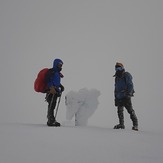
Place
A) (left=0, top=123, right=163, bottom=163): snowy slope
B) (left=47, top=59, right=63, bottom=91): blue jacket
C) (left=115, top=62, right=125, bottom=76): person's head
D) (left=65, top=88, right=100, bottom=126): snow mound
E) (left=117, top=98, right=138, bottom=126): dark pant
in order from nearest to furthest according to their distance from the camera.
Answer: (left=0, top=123, right=163, bottom=163): snowy slope → (left=47, top=59, right=63, bottom=91): blue jacket → (left=117, top=98, right=138, bottom=126): dark pant → (left=115, top=62, right=125, bottom=76): person's head → (left=65, top=88, right=100, bottom=126): snow mound

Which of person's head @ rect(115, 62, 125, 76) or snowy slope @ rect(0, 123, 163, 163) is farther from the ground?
person's head @ rect(115, 62, 125, 76)

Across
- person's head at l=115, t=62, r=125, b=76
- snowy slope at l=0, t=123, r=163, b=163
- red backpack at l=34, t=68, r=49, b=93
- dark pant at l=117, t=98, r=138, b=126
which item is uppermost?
person's head at l=115, t=62, r=125, b=76

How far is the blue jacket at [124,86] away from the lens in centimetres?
989

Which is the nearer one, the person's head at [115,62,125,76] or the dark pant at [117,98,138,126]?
the dark pant at [117,98,138,126]

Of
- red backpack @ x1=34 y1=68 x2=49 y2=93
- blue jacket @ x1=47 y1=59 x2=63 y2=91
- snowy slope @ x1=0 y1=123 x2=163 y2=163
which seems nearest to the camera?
snowy slope @ x1=0 y1=123 x2=163 y2=163

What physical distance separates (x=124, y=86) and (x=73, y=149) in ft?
17.4

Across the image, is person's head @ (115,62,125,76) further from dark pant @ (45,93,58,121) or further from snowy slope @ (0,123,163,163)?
snowy slope @ (0,123,163,163)

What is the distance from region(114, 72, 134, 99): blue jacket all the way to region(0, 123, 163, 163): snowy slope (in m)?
3.38

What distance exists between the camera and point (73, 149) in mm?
5152

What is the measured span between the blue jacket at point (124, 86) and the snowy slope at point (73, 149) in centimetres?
338

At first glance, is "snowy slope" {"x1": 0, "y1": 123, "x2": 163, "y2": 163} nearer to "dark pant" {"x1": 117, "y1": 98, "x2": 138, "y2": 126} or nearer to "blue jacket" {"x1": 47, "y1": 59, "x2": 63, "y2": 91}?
"blue jacket" {"x1": 47, "y1": 59, "x2": 63, "y2": 91}

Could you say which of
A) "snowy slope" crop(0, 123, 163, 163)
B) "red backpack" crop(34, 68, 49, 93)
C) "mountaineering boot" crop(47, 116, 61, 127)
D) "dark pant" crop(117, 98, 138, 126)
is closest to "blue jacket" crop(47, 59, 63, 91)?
"red backpack" crop(34, 68, 49, 93)

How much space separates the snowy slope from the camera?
177 inches

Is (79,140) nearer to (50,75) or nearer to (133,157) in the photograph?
(133,157)
